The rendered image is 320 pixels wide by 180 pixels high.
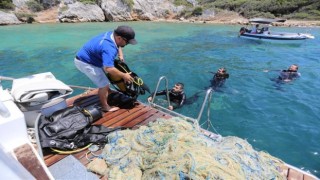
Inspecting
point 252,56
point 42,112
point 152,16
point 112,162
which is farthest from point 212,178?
point 152,16

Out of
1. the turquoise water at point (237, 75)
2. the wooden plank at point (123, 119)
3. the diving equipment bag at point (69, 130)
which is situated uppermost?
the diving equipment bag at point (69, 130)

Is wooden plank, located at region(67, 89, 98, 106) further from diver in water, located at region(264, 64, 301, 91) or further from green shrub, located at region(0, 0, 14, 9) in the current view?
green shrub, located at region(0, 0, 14, 9)

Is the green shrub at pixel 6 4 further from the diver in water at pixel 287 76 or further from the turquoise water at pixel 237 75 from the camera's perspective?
the diver in water at pixel 287 76

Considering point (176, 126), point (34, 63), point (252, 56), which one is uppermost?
point (176, 126)

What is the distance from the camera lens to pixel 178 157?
2.86 metres

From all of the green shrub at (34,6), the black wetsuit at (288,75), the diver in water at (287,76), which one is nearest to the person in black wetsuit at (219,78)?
the diver in water at (287,76)

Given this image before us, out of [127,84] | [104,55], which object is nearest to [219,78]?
[127,84]

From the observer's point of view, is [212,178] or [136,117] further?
[136,117]

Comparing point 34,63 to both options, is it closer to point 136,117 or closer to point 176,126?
point 136,117

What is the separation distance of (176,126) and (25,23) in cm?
3614

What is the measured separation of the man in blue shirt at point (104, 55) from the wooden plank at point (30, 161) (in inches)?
72.9

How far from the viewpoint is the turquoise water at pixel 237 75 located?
6680 mm

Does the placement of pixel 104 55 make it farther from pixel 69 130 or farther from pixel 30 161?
pixel 30 161

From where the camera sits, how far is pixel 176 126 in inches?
145
